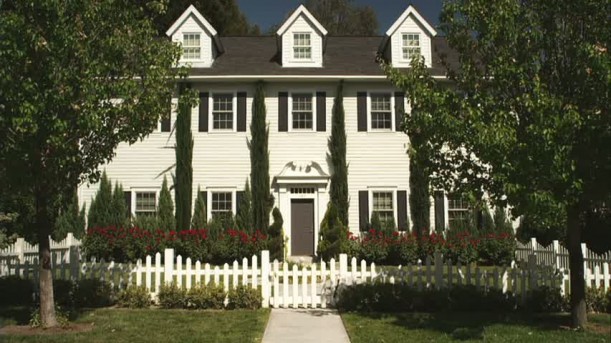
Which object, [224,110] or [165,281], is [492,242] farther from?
[165,281]

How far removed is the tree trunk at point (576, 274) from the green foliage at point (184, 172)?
44.4 ft

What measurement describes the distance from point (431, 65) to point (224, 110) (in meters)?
7.62

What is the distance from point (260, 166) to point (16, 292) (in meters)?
10.3

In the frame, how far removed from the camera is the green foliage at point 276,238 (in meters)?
18.8

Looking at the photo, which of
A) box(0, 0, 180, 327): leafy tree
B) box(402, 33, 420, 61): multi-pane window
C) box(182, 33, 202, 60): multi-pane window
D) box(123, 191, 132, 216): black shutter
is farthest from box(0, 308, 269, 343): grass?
box(402, 33, 420, 61): multi-pane window

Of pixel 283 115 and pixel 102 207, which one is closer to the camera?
pixel 102 207

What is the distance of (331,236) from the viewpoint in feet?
60.8

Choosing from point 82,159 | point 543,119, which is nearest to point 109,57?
point 82,159

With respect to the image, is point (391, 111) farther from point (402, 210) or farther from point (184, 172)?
point (184, 172)

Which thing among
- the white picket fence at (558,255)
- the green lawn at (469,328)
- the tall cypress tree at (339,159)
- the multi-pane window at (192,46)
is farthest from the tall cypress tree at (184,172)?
the green lawn at (469,328)

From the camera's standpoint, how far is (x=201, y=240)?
18766mm


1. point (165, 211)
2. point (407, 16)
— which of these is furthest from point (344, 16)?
point (165, 211)

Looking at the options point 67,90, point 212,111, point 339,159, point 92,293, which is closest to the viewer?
point 67,90

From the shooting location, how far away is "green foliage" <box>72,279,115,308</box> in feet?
35.1
